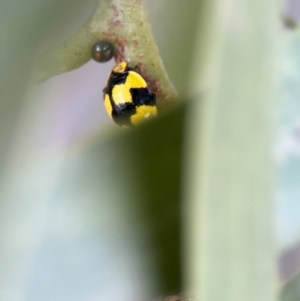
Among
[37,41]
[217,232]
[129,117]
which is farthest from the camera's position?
[129,117]

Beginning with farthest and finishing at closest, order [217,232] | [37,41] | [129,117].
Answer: [129,117], [37,41], [217,232]

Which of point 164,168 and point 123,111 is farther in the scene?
point 123,111

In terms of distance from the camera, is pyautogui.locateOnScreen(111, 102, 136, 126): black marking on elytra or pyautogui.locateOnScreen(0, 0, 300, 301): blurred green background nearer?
pyautogui.locateOnScreen(0, 0, 300, 301): blurred green background

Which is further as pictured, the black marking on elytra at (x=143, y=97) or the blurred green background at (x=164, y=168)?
the black marking on elytra at (x=143, y=97)

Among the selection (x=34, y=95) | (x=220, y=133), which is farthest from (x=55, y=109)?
(x=220, y=133)

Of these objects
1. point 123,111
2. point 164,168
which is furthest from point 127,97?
point 164,168

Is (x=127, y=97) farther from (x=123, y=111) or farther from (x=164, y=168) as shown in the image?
(x=164, y=168)

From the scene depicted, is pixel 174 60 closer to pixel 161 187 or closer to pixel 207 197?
pixel 161 187
